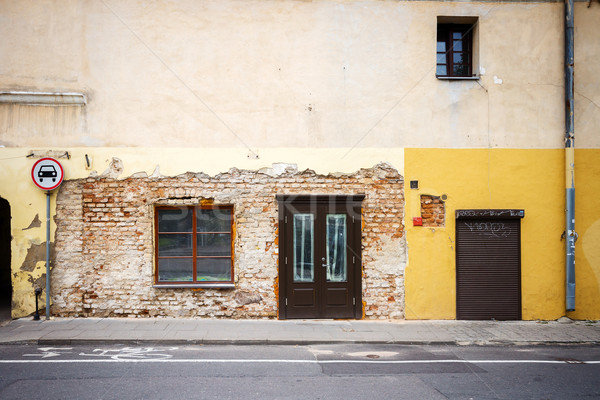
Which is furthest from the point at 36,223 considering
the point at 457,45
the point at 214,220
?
the point at 457,45

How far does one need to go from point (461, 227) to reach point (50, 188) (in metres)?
8.80

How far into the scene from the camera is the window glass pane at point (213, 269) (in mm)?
10062

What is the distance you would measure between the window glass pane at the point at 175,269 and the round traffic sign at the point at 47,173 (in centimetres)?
268

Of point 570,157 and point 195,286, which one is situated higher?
point 570,157

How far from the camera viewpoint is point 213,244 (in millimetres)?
10094

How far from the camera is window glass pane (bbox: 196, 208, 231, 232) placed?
A: 396 inches

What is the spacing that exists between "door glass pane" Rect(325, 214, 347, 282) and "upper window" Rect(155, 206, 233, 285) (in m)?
2.15

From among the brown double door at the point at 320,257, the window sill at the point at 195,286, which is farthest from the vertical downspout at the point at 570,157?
the window sill at the point at 195,286

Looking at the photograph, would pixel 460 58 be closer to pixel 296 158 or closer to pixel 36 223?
pixel 296 158

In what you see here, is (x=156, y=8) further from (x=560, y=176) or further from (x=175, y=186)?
(x=560, y=176)

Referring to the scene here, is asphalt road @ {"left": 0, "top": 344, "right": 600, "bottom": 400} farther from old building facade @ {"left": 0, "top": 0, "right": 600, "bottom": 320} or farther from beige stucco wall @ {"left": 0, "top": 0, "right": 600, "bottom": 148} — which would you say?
beige stucco wall @ {"left": 0, "top": 0, "right": 600, "bottom": 148}

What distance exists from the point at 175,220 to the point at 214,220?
0.85m

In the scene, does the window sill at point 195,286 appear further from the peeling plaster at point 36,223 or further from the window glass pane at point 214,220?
the peeling plaster at point 36,223

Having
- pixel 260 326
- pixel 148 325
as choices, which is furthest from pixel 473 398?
pixel 148 325
